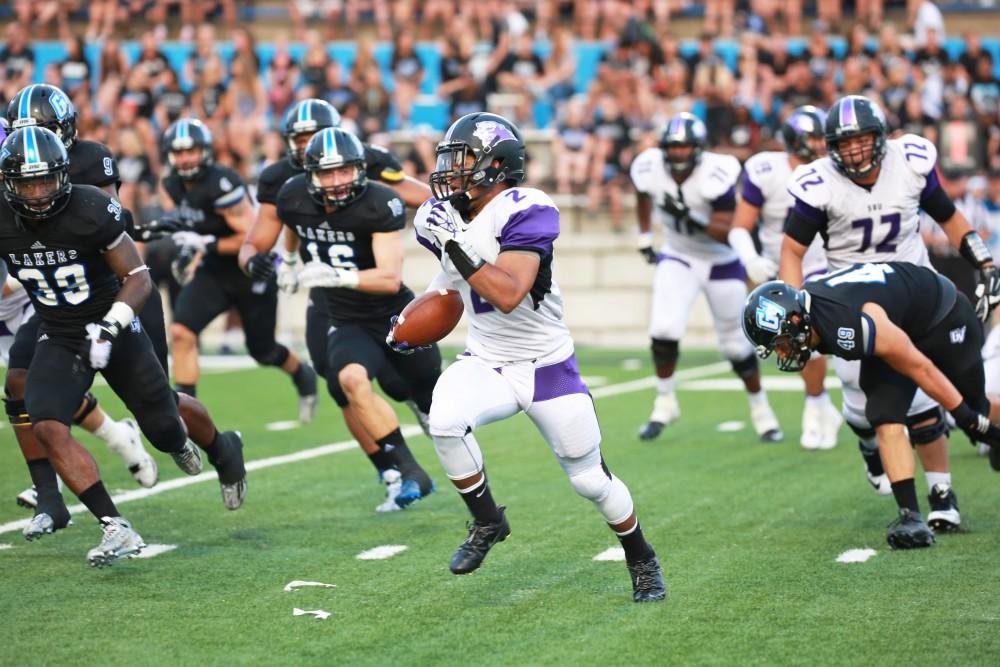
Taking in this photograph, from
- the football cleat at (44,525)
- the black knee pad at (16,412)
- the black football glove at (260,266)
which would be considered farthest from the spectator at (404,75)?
the football cleat at (44,525)

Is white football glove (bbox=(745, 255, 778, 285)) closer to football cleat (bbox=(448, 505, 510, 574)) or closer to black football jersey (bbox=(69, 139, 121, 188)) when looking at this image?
football cleat (bbox=(448, 505, 510, 574))

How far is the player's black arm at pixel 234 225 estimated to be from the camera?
26.8ft

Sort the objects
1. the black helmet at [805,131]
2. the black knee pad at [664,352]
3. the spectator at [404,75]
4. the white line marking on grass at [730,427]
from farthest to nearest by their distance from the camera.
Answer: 1. the spectator at [404,75]
2. the white line marking on grass at [730,427]
3. the black knee pad at [664,352]
4. the black helmet at [805,131]

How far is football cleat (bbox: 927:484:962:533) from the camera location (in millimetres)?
5777

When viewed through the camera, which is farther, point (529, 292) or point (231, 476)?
point (231, 476)

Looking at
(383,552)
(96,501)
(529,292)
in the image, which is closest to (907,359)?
(529,292)

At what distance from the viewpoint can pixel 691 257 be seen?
873 cm

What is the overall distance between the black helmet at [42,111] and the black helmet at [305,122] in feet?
3.75

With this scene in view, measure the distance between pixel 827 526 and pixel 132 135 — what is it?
11.4 metres

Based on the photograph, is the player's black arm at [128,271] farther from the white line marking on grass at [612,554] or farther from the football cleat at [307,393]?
the football cleat at [307,393]

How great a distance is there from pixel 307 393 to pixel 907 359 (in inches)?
183

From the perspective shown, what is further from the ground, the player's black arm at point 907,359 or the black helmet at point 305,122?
the black helmet at point 305,122

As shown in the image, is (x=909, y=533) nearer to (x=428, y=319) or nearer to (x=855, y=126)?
(x=855, y=126)

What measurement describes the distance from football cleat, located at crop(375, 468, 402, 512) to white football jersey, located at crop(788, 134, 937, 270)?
2.19 metres
